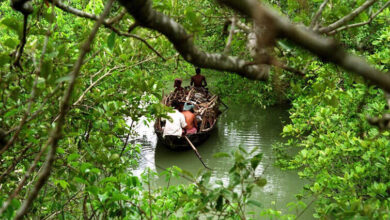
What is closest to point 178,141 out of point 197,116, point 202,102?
point 197,116

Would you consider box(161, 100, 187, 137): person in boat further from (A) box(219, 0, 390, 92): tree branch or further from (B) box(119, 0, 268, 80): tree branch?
(A) box(219, 0, 390, 92): tree branch

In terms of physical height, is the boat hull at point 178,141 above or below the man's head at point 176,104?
below

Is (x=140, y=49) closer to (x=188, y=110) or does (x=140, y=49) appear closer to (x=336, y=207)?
(x=336, y=207)

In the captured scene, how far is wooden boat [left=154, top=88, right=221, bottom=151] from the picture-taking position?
7441 millimetres

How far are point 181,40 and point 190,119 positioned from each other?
670 centimetres

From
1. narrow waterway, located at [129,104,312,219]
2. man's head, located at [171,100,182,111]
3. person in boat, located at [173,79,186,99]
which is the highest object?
person in boat, located at [173,79,186,99]

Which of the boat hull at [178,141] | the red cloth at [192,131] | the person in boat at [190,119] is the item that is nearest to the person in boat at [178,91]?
the person in boat at [190,119]

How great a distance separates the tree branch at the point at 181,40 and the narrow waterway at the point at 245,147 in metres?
4.64

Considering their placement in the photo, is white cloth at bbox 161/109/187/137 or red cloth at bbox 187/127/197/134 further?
red cloth at bbox 187/127/197/134

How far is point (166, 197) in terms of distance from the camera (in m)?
3.00

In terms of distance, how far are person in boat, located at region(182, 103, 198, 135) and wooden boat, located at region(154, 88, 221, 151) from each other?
6.5 inches

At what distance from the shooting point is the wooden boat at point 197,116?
744 cm

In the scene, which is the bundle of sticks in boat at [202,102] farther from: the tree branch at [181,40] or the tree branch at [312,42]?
the tree branch at [312,42]

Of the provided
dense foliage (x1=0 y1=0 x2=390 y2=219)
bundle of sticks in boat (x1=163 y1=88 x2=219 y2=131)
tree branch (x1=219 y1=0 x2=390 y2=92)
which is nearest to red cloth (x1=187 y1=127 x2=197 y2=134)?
bundle of sticks in boat (x1=163 y1=88 x2=219 y2=131)
